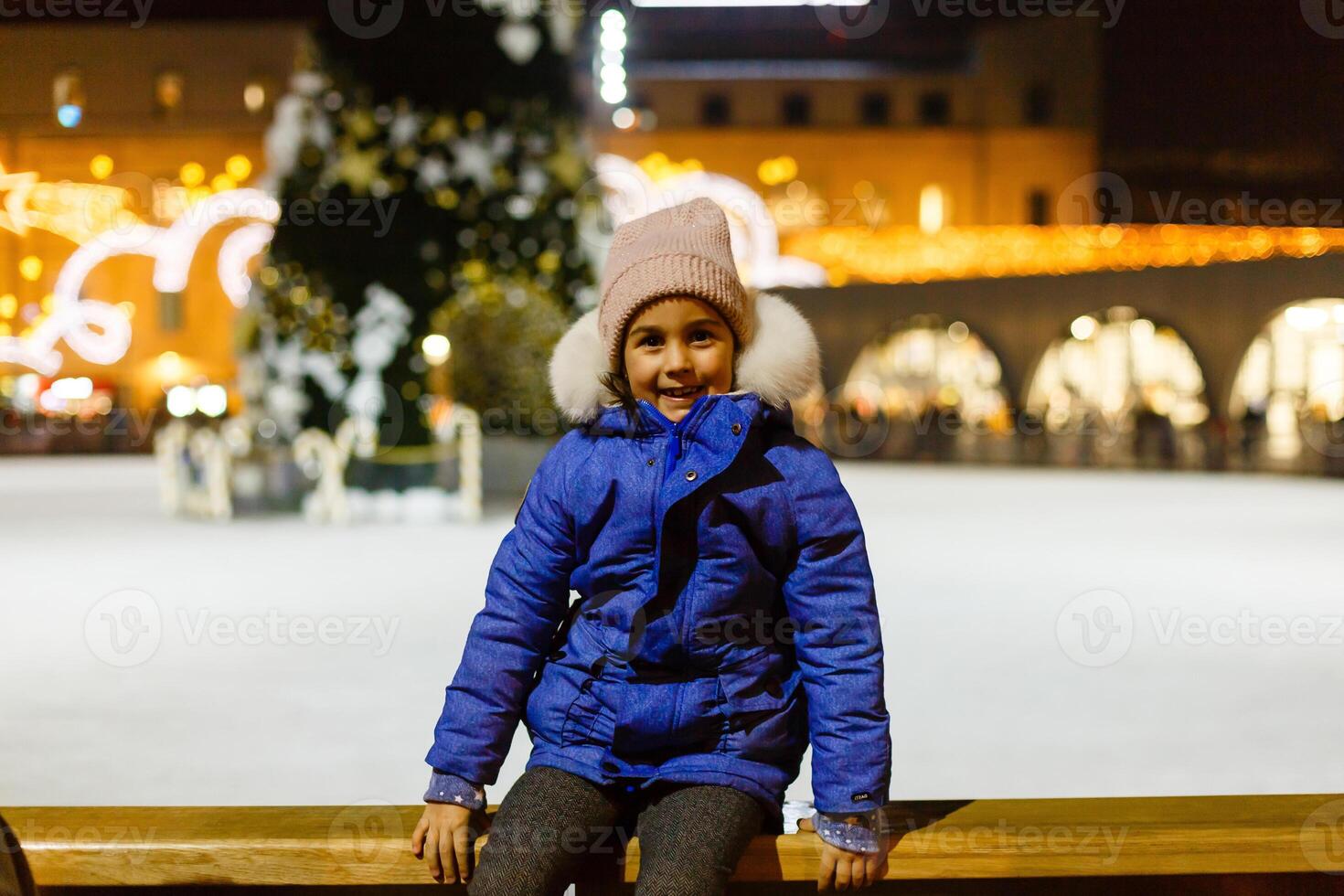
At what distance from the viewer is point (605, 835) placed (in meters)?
1.96

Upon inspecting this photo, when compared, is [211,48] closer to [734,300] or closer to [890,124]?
[890,124]

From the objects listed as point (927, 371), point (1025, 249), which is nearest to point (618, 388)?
point (1025, 249)

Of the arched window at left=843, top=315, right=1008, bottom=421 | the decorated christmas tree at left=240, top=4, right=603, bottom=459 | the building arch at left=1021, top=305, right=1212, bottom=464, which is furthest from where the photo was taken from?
the arched window at left=843, top=315, right=1008, bottom=421

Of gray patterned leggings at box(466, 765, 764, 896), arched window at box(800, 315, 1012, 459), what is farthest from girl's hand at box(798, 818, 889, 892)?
arched window at box(800, 315, 1012, 459)

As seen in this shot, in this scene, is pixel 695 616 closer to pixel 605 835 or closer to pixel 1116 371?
pixel 605 835

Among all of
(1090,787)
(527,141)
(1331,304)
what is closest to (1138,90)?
(1331,304)

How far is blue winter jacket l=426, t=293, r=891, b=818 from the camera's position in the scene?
1.90 m

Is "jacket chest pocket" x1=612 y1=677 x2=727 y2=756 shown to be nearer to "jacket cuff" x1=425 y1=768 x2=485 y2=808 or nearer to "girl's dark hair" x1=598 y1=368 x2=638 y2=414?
"jacket cuff" x1=425 y1=768 x2=485 y2=808

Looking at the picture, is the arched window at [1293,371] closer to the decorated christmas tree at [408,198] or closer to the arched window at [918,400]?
the arched window at [918,400]

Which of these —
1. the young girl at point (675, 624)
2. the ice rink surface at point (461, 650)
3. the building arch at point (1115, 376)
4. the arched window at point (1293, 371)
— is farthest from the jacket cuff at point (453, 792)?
the building arch at point (1115, 376)

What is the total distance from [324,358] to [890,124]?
32.6 m

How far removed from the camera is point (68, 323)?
1072 inches

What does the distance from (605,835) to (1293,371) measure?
25.5 meters

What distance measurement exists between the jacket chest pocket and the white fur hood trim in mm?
404
